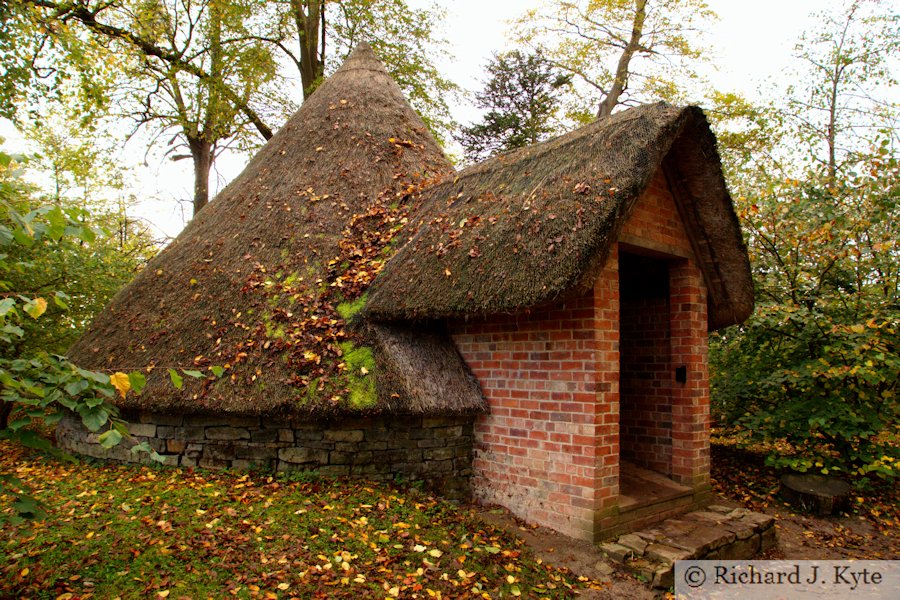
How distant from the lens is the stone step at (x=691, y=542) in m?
4.03

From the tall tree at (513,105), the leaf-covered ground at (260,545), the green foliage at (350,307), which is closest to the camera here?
the leaf-covered ground at (260,545)

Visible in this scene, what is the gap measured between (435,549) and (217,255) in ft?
15.1

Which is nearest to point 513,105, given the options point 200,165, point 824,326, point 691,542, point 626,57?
point 626,57

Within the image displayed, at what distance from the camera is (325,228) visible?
6.50 m

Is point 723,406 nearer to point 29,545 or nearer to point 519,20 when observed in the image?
point 29,545

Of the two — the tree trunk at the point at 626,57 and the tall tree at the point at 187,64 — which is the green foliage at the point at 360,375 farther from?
the tree trunk at the point at 626,57

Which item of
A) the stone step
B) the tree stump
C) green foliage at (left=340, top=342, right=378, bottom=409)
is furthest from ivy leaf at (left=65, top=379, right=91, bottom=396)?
the tree stump

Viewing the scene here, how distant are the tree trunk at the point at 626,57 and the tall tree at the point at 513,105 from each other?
3603 mm

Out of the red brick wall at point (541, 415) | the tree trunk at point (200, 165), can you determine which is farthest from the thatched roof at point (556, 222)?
the tree trunk at point (200, 165)

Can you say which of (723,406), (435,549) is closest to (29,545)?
(435,549)

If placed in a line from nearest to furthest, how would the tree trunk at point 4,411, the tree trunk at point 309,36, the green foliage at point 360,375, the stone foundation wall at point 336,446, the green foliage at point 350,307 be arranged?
1. the green foliage at point 360,375
2. the stone foundation wall at point 336,446
3. the green foliage at point 350,307
4. the tree trunk at point 4,411
5. the tree trunk at point 309,36

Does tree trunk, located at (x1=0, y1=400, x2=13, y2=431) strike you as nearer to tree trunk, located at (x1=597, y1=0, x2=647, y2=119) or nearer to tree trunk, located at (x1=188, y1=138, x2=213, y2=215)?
tree trunk, located at (x1=188, y1=138, x2=213, y2=215)

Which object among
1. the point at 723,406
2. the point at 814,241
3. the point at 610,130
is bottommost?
the point at 723,406

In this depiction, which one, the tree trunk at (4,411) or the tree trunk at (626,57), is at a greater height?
the tree trunk at (626,57)
